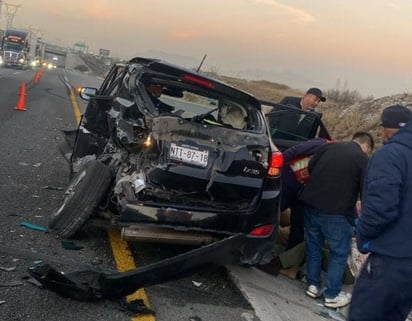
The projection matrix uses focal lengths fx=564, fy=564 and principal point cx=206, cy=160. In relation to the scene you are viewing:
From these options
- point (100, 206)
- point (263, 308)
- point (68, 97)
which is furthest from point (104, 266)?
point (68, 97)

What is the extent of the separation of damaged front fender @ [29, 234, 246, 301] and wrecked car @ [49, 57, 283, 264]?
Answer: 1.22 feet

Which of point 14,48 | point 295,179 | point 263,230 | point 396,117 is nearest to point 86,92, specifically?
point 295,179

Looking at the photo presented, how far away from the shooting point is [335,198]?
5.01 metres

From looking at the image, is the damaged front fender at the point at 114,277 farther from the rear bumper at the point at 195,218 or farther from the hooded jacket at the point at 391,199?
the hooded jacket at the point at 391,199

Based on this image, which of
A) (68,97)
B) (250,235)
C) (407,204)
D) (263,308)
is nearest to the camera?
(407,204)

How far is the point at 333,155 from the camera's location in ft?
16.4

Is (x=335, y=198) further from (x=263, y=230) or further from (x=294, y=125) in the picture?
(x=294, y=125)

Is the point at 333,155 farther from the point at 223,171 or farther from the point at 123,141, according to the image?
the point at 123,141

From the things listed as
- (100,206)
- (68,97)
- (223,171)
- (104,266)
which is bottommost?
(68,97)

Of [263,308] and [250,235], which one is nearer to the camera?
[263,308]

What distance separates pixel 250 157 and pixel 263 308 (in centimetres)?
125

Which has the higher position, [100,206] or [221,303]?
[100,206]

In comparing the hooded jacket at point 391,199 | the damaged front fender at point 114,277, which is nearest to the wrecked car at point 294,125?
the damaged front fender at point 114,277

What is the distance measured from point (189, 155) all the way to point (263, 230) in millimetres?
952
